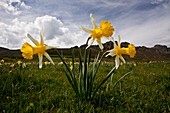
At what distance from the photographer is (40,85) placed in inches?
171

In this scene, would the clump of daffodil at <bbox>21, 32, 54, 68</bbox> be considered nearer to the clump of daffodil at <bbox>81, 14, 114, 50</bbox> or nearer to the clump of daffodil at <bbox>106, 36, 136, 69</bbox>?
the clump of daffodil at <bbox>81, 14, 114, 50</bbox>

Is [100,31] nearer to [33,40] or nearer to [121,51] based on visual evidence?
[121,51]

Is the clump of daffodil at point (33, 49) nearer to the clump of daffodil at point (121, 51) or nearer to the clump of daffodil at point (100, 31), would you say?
the clump of daffodil at point (100, 31)

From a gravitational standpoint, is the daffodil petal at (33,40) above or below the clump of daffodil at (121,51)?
above

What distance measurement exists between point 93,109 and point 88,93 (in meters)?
0.38

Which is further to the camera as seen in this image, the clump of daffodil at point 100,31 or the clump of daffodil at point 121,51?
the clump of daffodil at point 121,51

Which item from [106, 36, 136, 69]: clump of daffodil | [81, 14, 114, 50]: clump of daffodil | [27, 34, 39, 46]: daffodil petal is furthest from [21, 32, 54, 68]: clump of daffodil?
[106, 36, 136, 69]: clump of daffodil

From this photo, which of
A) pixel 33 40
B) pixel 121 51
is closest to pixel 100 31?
pixel 121 51

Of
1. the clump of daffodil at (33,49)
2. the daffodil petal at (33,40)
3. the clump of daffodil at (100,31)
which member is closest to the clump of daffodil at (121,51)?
the clump of daffodil at (100,31)

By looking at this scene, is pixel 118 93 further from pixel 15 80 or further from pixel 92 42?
pixel 15 80

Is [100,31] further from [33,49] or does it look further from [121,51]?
[33,49]

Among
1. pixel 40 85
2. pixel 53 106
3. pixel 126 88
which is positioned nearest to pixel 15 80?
pixel 40 85

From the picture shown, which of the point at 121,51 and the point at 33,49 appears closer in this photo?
the point at 33,49

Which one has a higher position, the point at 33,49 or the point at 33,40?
the point at 33,40
